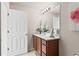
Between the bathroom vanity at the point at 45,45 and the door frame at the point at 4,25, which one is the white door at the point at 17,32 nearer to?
the door frame at the point at 4,25

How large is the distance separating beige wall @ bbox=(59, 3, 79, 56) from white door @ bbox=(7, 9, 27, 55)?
1.71ft

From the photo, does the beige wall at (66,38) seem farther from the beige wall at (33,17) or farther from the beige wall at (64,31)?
the beige wall at (33,17)

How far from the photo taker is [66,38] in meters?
1.37

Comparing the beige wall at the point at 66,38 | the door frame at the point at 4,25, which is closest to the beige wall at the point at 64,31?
the beige wall at the point at 66,38

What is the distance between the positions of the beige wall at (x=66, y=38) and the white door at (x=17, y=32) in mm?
521

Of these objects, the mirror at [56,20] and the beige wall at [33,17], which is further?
the mirror at [56,20]

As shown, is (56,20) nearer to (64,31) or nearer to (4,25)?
(64,31)

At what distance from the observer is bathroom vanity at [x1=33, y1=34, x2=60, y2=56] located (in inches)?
52.7

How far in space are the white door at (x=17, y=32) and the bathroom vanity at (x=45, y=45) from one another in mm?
156

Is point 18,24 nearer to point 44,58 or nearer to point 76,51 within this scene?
point 44,58

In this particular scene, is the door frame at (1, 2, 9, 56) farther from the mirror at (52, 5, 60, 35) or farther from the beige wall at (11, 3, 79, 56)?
the mirror at (52, 5, 60, 35)

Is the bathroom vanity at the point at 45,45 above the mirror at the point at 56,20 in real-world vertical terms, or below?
below

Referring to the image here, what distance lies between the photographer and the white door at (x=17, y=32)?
4.13 ft

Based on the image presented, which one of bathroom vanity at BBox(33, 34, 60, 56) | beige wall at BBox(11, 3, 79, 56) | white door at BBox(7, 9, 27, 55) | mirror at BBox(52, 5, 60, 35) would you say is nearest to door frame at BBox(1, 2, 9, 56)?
white door at BBox(7, 9, 27, 55)
